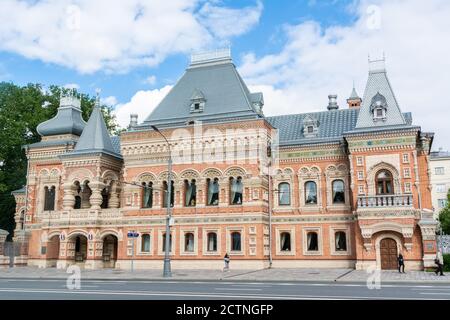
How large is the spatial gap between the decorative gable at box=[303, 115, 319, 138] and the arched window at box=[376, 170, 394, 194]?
6525 millimetres

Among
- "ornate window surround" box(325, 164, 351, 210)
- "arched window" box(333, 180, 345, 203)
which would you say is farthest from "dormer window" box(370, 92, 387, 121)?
"arched window" box(333, 180, 345, 203)

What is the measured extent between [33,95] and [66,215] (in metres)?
21.1

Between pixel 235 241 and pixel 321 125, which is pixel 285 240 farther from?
pixel 321 125

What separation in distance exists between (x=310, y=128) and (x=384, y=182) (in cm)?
756

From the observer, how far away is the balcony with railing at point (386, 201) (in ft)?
96.2

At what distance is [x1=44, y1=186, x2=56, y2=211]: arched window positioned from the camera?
40.7 meters

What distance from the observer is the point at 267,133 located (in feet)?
112

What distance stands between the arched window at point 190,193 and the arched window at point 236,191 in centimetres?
285

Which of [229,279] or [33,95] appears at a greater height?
[33,95]

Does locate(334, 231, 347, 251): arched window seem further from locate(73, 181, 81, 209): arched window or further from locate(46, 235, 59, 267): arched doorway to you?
locate(46, 235, 59, 267): arched doorway

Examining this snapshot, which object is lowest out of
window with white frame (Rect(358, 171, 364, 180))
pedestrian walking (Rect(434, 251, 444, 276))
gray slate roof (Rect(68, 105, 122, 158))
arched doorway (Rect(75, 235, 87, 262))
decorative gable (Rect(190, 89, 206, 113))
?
pedestrian walking (Rect(434, 251, 444, 276))
